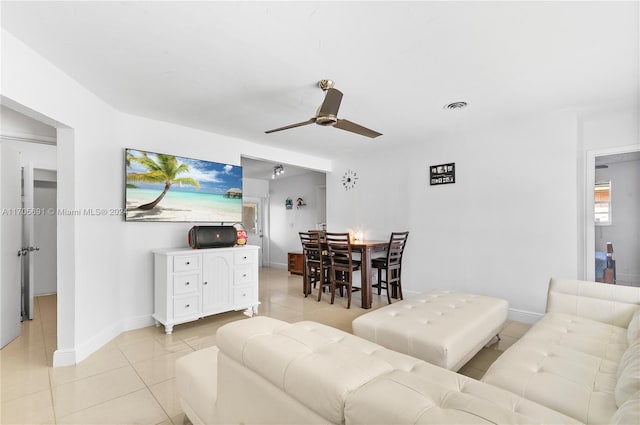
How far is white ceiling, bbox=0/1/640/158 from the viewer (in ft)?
5.64

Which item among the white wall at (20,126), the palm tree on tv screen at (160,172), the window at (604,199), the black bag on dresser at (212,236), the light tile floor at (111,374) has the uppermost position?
the white wall at (20,126)

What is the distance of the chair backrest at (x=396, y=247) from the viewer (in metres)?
4.27

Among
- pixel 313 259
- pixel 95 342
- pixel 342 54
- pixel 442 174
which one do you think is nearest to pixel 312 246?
pixel 313 259

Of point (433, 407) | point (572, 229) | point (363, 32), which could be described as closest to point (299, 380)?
point (433, 407)

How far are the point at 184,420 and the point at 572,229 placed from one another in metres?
3.93

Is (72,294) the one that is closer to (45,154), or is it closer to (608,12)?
(45,154)

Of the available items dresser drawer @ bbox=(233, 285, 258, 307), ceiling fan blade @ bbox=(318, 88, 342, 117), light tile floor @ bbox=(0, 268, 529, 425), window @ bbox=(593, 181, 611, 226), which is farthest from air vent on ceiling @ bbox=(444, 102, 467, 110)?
window @ bbox=(593, 181, 611, 226)

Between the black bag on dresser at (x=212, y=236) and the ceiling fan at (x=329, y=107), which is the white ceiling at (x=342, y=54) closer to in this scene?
the ceiling fan at (x=329, y=107)

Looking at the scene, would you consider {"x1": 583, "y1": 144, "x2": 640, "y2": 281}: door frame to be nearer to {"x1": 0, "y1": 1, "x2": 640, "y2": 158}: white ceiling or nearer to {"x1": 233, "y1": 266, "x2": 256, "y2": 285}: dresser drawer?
{"x1": 0, "y1": 1, "x2": 640, "y2": 158}: white ceiling

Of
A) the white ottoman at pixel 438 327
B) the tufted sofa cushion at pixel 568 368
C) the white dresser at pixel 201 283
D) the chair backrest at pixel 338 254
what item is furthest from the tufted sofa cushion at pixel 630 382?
the white dresser at pixel 201 283

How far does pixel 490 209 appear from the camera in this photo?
12.7 feet

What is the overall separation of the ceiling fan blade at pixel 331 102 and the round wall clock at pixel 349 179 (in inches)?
117

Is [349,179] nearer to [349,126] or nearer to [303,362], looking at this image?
[349,126]

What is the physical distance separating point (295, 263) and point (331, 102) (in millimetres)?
4943
